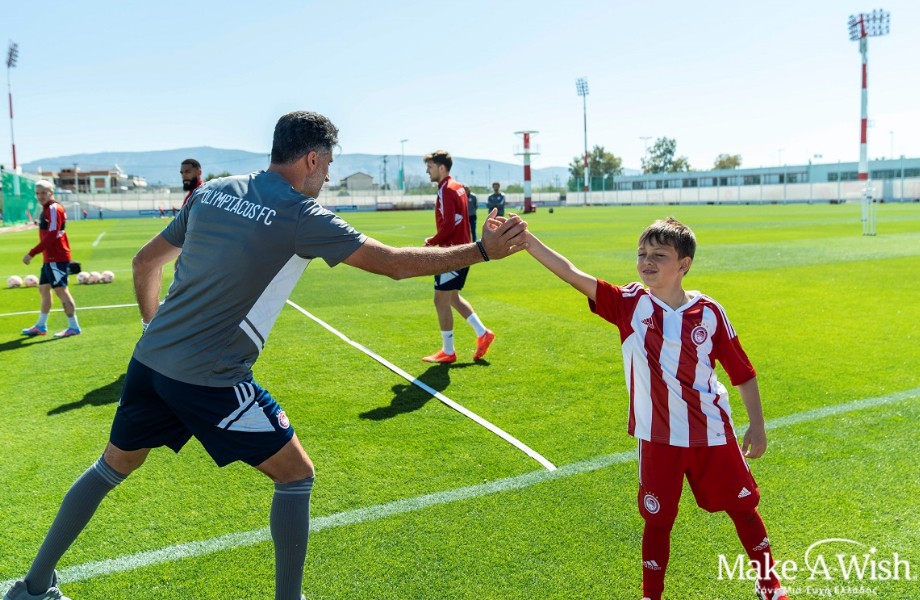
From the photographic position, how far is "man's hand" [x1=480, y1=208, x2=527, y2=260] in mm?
3002

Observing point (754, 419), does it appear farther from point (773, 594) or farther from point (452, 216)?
point (452, 216)

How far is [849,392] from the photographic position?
6.02 metres

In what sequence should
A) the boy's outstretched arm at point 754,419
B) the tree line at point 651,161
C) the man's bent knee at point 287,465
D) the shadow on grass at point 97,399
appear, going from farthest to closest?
1. the tree line at point 651,161
2. the shadow on grass at point 97,399
3. the boy's outstretched arm at point 754,419
4. the man's bent knee at point 287,465

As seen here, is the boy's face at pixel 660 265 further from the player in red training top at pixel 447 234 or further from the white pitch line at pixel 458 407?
the player in red training top at pixel 447 234

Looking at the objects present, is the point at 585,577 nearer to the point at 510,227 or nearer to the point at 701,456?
the point at 701,456

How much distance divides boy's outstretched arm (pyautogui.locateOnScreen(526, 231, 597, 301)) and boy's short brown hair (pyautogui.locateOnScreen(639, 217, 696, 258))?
29 cm

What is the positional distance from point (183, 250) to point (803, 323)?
852cm

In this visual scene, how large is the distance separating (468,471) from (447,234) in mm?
3553

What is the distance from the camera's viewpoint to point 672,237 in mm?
2932

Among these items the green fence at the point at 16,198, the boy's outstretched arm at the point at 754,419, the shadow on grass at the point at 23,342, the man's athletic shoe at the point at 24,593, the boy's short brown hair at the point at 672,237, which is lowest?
the man's athletic shoe at the point at 24,593

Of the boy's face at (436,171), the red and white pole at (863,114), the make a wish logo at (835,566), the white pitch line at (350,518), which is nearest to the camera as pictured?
the make a wish logo at (835,566)

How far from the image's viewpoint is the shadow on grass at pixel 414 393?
19.0 ft

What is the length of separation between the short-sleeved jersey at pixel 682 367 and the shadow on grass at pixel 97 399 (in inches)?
197

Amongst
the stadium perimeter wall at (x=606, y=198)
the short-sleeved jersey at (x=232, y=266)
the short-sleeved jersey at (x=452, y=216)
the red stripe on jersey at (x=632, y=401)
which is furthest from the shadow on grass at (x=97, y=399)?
the stadium perimeter wall at (x=606, y=198)
